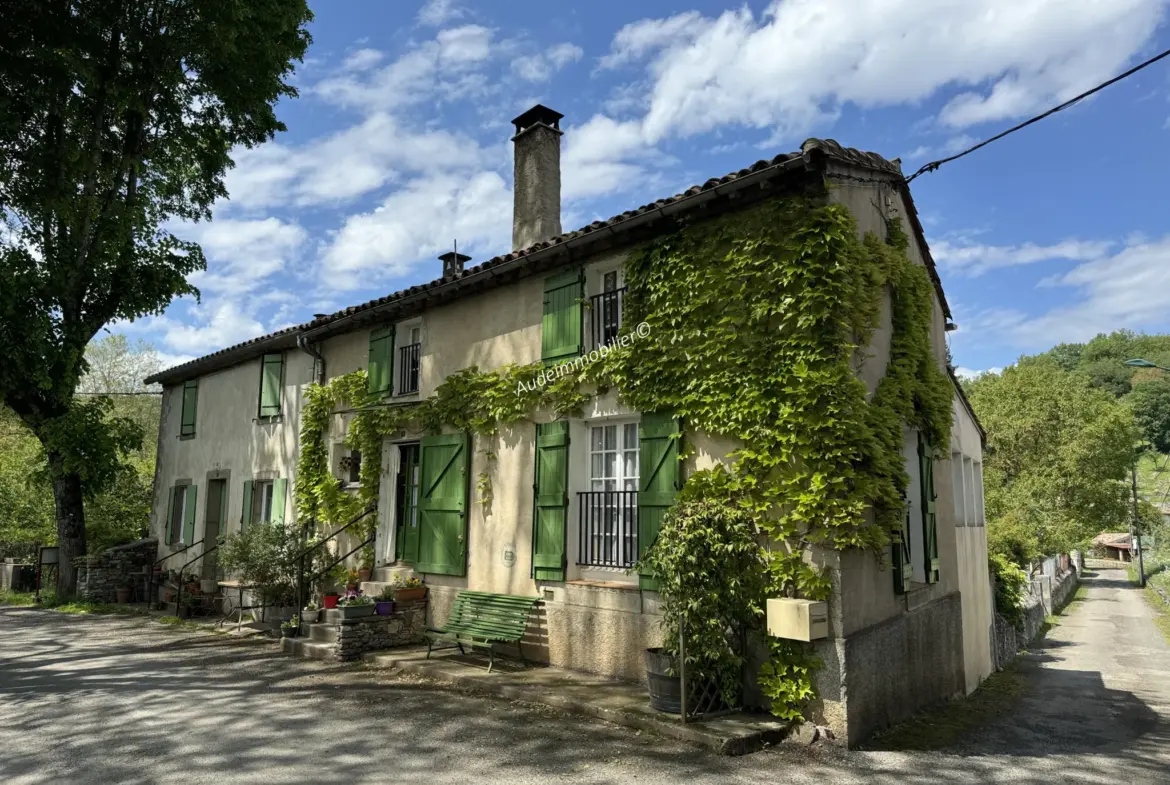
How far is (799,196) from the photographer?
6.82 metres

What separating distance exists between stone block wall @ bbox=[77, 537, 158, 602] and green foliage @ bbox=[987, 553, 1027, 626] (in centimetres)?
1837

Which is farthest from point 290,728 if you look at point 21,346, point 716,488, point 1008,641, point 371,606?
point 1008,641

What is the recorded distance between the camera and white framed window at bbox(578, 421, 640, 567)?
7.86 meters

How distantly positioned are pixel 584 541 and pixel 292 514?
6.60 m

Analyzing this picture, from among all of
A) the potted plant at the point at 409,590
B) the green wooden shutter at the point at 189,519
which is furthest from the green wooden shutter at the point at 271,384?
the potted plant at the point at 409,590

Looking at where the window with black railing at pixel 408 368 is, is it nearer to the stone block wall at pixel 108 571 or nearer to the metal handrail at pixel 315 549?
the metal handrail at pixel 315 549

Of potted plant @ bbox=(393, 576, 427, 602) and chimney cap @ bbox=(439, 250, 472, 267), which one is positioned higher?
chimney cap @ bbox=(439, 250, 472, 267)

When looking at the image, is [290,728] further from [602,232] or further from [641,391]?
[602,232]

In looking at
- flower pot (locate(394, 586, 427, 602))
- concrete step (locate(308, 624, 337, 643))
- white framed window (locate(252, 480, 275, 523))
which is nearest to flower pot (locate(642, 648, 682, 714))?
flower pot (locate(394, 586, 427, 602))

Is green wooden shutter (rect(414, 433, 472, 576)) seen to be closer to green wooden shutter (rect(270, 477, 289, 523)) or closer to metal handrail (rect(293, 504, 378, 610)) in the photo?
metal handrail (rect(293, 504, 378, 610))

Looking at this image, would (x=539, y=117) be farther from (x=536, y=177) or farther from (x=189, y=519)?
(x=189, y=519)

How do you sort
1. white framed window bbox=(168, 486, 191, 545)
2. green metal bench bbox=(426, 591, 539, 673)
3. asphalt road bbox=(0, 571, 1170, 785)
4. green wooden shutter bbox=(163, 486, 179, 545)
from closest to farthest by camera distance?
asphalt road bbox=(0, 571, 1170, 785), green metal bench bbox=(426, 591, 539, 673), white framed window bbox=(168, 486, 191, 545), green wooden shutter bbox=(163, 486, 179, 545)

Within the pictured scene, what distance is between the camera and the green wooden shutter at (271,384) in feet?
44.1

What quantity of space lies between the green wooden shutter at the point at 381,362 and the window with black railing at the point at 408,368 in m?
0.13
